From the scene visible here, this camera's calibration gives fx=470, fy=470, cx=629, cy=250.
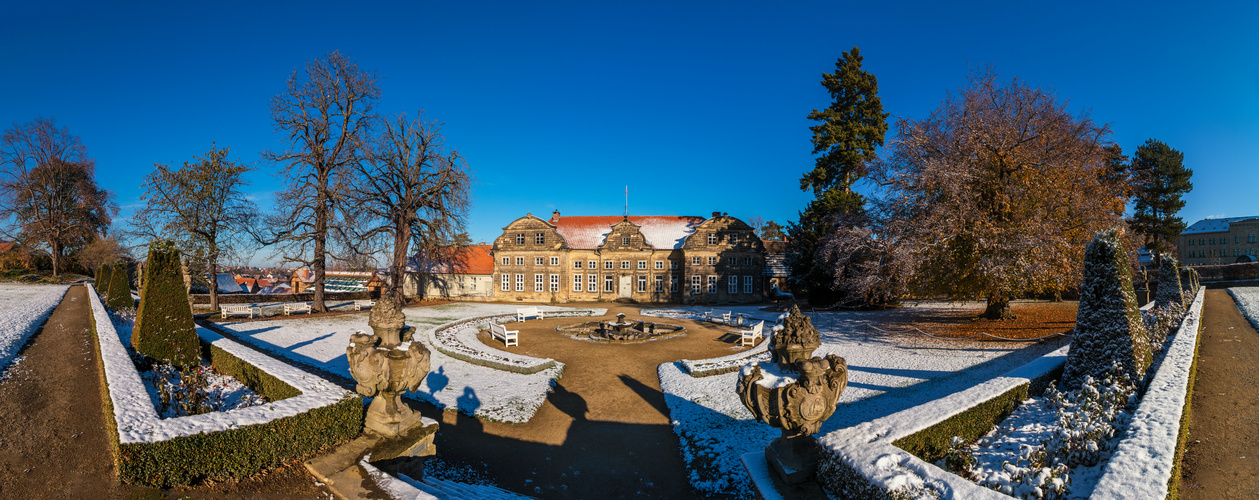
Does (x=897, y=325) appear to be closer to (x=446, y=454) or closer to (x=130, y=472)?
(x=446, y=454)

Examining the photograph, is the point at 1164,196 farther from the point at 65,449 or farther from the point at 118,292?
the point at 118,292

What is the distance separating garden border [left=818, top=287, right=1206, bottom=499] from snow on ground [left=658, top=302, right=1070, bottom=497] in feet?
6.25

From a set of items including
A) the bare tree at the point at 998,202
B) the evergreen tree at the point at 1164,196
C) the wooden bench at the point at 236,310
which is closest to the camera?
the bare tree at the point at 998,202

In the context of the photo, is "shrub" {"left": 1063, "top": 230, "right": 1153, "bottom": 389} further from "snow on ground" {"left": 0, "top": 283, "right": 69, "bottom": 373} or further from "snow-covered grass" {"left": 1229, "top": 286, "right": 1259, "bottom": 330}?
"snow on ground" {"left": 0, "top": 283, "right": 69, "bottom": 373}

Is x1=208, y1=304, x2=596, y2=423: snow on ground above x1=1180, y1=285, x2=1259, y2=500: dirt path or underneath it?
underneath

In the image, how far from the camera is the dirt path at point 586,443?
22.0 ft

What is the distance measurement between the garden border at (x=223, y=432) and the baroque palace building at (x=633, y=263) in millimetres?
31862

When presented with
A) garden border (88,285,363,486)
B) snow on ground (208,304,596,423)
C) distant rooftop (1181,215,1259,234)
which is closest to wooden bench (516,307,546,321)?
snow on ground (208,304,596,423)

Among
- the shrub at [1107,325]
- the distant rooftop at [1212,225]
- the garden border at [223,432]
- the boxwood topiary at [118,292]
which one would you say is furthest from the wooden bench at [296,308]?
the distant rooftop at [1212,225]

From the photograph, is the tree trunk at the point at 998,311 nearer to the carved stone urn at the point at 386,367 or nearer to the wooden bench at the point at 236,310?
the carved stone urn at the point at 386,367

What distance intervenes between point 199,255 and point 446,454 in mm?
24017

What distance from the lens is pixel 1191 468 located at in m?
5.39

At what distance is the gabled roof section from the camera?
40.1m

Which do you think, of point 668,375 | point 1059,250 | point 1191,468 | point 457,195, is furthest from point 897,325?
point 457,195
